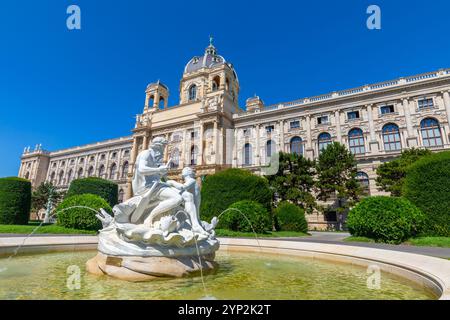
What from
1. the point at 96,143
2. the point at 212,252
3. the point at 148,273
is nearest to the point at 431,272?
the point at 212,252

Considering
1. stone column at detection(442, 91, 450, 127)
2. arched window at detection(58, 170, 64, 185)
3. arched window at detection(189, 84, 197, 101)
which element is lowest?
arched window at detection(58, 170, 64, 185)

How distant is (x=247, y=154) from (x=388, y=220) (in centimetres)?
2655

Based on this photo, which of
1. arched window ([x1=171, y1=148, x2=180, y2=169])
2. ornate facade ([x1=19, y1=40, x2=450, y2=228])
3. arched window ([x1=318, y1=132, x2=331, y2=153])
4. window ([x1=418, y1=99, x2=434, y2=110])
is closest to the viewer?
window ([x1=418, y1=99, x2=434, y2=110])

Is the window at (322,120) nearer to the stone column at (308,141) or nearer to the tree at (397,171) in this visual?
the stone column at (308,141)

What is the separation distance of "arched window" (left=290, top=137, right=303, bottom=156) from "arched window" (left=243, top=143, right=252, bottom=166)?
620cm

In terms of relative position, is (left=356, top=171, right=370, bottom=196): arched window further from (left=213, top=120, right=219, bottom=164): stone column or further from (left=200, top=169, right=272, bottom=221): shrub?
(left=213, top=120, right=219, bottom=164): stone column

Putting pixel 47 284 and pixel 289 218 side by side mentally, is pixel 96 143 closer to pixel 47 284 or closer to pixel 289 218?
pixel 289 218

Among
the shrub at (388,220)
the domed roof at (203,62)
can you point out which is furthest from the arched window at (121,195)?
the shrub at (388,220)

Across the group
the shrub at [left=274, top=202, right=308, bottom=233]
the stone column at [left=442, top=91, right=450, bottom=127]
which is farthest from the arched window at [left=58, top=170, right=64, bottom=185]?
the stone column at [left=442, top=91, right=450, bottom=127]

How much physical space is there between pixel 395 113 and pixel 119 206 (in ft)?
109

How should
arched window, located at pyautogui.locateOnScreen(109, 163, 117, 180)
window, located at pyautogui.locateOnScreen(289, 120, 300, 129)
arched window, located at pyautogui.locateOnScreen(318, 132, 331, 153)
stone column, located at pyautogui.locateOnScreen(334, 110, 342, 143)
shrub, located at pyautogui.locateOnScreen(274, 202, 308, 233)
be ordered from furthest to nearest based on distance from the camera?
arched window, located at pyautogui.locateOnScreen(109, 163, 117, 180) → window, located at pyautogui.locateOnScreen(289, 120, 300, 129) → arched window, located at pyautogui.locateOnScreen(318, 132, 331, 153) → stone column, located at pyautogui.locateOnScreen(334, 110, 342, 143) → shrub, located at pyautogui.locateOnScreen(274, 202, 308, 233)

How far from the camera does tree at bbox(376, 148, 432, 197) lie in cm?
2184

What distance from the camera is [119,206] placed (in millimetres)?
5301

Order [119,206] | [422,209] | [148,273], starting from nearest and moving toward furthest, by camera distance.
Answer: [148,273] < [119,206] < [422,209]
